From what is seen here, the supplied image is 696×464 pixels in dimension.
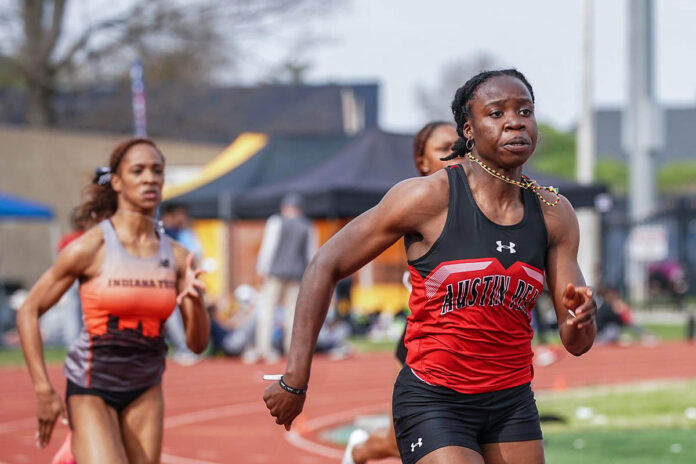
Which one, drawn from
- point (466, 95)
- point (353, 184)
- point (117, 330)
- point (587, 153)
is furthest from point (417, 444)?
point (587, 153)

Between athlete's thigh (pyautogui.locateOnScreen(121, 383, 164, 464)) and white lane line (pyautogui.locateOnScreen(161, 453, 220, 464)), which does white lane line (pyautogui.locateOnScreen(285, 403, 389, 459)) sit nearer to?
white lane line (pyautogui.locateOnScreen(161, 453, 220, 464))

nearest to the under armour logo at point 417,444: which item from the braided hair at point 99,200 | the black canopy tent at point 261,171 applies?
the braided hair at point 99,200

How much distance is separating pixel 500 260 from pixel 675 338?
16.8 metres

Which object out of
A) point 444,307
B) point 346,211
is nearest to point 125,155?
point 444,307

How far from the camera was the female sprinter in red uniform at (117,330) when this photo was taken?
18.0 feet

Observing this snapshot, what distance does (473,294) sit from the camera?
408 cm

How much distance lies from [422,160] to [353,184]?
1414 cm

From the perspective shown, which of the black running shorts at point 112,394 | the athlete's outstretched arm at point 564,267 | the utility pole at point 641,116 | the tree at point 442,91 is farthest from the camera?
the tree at point 442,91

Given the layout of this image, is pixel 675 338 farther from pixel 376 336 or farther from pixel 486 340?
pixel 486 340

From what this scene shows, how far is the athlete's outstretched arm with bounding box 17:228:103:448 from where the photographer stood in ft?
18.2

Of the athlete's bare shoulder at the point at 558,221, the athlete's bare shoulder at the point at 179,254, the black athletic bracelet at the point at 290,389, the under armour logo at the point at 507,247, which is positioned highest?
the athlete's bare shoulder at the point at 558,221

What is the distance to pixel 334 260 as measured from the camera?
4.18 meters

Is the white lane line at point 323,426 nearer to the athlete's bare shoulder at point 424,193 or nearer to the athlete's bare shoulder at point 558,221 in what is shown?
the athlete's bare shoulder at point 558,221

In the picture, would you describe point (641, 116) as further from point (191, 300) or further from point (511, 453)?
point (511, 453)
